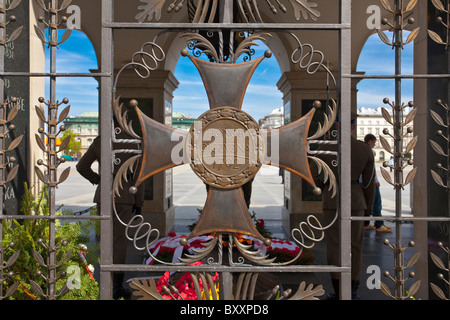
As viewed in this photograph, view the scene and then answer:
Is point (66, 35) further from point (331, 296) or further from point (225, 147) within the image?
point (331, 296)

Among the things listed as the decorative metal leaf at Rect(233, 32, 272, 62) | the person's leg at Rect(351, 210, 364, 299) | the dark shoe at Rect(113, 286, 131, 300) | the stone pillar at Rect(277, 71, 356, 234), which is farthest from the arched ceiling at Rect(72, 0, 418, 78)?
the decorative metal leaf at Rect(233, 32, 272, 62)

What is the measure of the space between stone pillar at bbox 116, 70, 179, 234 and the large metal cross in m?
4.91

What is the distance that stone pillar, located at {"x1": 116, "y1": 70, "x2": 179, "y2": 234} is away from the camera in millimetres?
7012

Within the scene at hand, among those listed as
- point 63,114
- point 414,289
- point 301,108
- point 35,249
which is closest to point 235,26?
point 63,114

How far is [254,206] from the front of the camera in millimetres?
10773

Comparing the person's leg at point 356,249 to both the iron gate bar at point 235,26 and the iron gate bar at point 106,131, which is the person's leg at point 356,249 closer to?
the iron gate bar at point 235,26

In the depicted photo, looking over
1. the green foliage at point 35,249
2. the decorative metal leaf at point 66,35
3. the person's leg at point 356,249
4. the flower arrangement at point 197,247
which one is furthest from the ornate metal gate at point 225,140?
the flower arrangement at point 197,247

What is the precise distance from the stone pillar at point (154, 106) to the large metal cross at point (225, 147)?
4.91 metres

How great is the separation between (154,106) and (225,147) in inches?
206

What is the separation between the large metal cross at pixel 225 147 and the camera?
2.11 meters

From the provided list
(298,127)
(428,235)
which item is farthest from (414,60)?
(298,127)

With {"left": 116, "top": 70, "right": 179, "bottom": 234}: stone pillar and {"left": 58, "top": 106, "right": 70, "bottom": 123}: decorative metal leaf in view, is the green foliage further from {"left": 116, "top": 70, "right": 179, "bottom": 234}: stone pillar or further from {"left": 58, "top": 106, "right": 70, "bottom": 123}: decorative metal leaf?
{"left": 116, "top": 70, "right": 179, "bottom": 234}: stone pillar

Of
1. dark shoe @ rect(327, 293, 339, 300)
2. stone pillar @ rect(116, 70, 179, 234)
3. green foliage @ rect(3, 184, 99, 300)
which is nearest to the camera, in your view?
green foliage @ rect(3, 184, 99, 300)

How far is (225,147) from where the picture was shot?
6.93 feet
